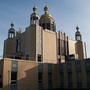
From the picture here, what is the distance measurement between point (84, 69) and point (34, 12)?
771 inches

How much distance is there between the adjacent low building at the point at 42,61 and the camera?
2991cm

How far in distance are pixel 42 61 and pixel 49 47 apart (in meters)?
3.97

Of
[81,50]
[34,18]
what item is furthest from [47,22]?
[81,50]

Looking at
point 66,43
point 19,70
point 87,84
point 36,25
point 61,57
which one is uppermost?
point 36,25

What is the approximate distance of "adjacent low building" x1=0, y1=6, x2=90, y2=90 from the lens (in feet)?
98.1

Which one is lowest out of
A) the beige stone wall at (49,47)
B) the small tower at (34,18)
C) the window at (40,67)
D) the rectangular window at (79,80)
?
the rectangular window at (79,80)

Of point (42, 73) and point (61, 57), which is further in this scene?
point (61, 57)

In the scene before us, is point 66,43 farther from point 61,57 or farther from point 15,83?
point 15,83

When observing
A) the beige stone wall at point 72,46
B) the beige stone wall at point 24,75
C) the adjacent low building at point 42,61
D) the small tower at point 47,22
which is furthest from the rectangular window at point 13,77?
the beige stone wall at point 72,46

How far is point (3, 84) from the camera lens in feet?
91.8

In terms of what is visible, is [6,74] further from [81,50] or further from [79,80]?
[81,50]

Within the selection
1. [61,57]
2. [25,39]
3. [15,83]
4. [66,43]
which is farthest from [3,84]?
[66,43]

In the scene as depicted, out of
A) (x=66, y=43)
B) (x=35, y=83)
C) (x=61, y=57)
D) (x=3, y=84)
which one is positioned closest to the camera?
(x=3, y=84)

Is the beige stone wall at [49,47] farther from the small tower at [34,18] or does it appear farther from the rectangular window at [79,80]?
the rectangular window at [79,80]
